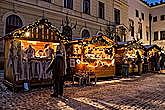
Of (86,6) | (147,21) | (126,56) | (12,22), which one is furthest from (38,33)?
(147,21)

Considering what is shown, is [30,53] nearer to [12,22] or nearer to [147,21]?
[12,22]

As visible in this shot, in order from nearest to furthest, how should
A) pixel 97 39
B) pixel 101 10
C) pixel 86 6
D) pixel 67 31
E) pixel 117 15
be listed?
pixel 97 39
pixel 67 31
pixel 86 6
pixel 101 10
pixel 117 15

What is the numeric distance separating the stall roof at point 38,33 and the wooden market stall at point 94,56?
200 centimetres

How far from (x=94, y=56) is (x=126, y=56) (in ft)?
15.8

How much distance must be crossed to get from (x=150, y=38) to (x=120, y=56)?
22.6 m

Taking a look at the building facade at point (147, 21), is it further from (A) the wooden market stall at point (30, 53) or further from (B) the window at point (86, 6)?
(A) the wooden market stall at point (30, 53)

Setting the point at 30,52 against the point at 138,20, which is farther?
the point at 138,20

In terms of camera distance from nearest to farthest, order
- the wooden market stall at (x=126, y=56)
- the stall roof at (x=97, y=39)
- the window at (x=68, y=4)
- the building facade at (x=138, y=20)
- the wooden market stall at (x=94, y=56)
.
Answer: the stall roof at (x=97, y=39), the wooden market stall at (x=94, y=56), the wooden market stall at (x=126, y=56), the window at (x=68, y=4), the building facade at (x=138, y=20)

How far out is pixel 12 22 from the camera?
15984mm

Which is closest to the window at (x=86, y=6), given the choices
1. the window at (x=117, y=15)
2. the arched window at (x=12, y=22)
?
the window at (x=117, y=15)

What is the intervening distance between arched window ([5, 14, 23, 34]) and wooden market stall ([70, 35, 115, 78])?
221 inches

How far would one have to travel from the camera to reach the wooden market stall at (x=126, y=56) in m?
17.3

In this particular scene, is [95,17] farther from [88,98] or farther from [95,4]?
[88,98]

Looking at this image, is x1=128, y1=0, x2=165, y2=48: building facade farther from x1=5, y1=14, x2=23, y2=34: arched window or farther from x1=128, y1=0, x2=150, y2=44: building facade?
x1=5, y1=14, x2=23, y2=34: arched window
